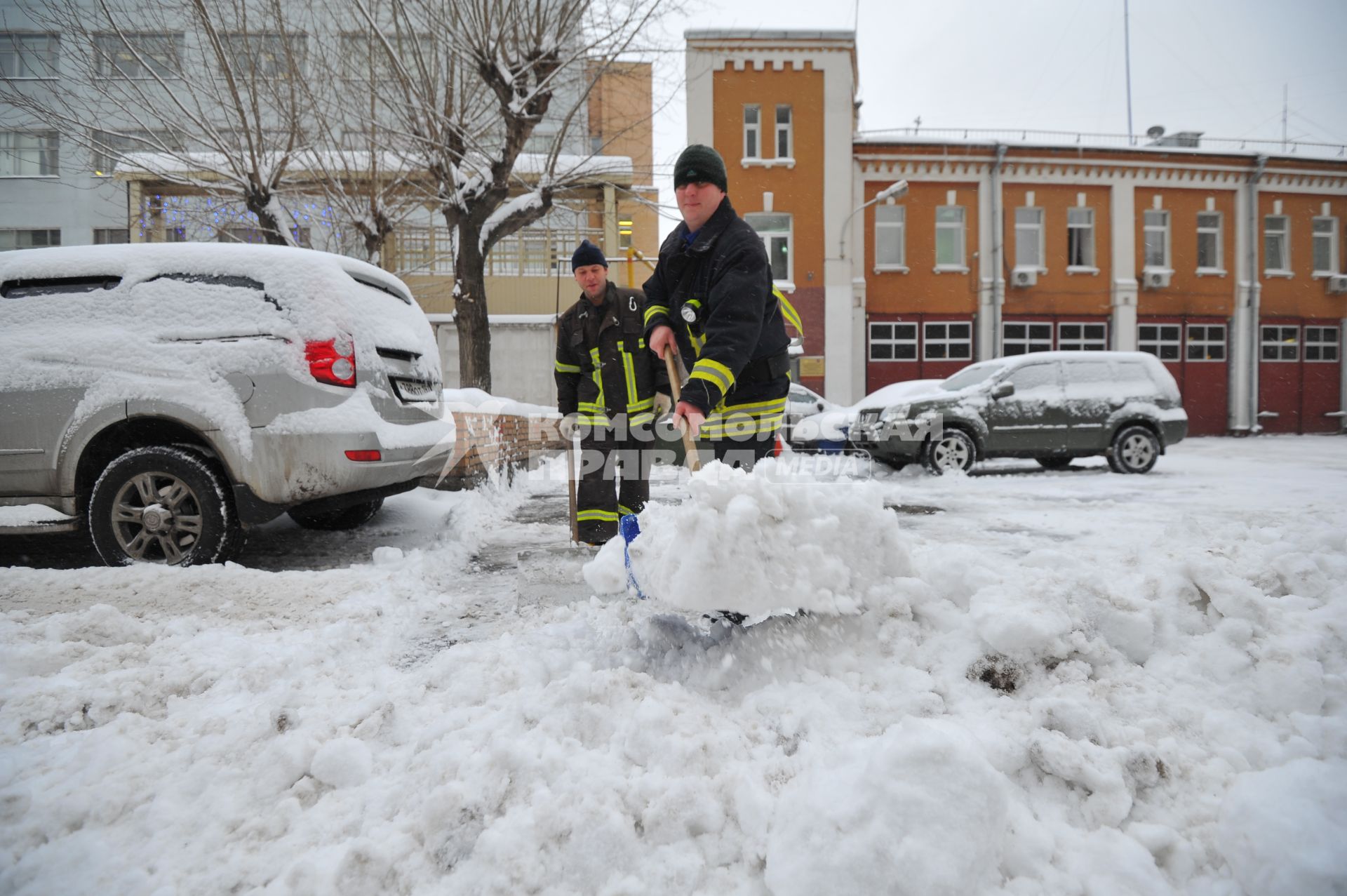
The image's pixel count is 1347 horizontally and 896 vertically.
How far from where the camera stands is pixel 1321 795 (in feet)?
4.70

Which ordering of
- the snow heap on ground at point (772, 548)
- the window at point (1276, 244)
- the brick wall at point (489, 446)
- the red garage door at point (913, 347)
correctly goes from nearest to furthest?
the snow heap on ground at point (772, 548), the brick wall at point (489, 446), the red garage door at point (913, 347), the window at point (1276, 244)

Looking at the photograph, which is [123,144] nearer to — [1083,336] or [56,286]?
[56,286]

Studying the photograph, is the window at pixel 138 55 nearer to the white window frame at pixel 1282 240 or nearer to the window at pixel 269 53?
the window at pixel 269 53

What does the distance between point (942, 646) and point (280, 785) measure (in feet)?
6.24

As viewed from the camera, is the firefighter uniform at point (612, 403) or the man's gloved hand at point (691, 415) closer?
the man's gloved hand at point (691, 415)

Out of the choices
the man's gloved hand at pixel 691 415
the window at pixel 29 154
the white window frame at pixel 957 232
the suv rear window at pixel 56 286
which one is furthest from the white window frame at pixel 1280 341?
the window at pixel 29 154

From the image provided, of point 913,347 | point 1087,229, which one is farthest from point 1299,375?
point 913,347

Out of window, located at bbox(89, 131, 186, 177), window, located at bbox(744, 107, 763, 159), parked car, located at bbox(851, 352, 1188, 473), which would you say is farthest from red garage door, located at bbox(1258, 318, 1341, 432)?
window, located at bbox(89, 131, 186, 177)

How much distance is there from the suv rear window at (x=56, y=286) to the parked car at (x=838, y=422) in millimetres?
8837

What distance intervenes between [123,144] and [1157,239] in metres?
26.9

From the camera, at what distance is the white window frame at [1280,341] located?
880 inches

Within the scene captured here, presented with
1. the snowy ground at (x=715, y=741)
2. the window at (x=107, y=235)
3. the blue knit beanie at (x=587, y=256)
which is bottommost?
the snowy ground at (x=715, y=741)

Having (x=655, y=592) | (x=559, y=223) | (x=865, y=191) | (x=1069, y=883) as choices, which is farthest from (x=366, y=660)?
(x=865, y=191)

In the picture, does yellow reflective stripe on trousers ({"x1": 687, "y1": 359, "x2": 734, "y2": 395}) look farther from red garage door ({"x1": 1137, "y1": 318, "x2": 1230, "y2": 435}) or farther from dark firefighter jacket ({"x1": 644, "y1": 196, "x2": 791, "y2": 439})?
red garage door ({"x1": 1137, "y1": 318, "x2": 1230, "y2": 435})
